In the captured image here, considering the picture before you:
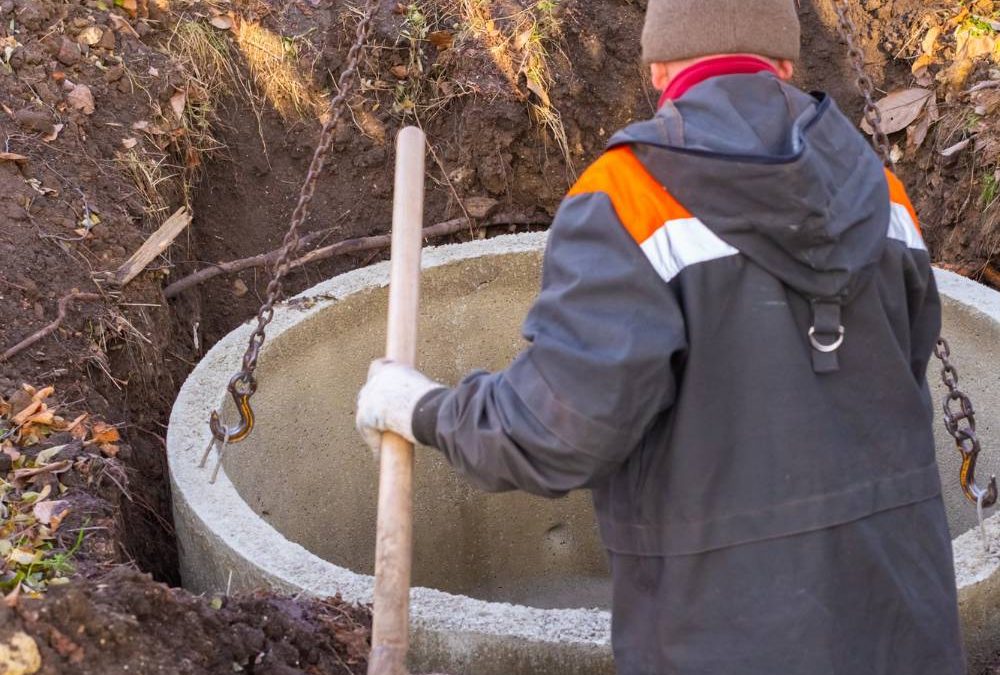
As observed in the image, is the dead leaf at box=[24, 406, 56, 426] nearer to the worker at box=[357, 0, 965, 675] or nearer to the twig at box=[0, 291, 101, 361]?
the twig at box=[0, 291, 101, 361]

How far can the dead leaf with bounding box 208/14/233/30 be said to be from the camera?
4.69 metres

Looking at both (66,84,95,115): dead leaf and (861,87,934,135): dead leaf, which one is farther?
(861,87,934,135): dead leaf

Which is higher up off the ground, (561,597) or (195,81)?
(195,81)

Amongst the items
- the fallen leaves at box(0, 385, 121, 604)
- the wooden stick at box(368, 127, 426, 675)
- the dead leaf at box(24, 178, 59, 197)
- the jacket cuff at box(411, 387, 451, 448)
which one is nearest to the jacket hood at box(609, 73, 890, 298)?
the jacket cuff at box(411, 387, 451, 448)

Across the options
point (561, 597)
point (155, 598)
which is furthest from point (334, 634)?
point (561, 597)

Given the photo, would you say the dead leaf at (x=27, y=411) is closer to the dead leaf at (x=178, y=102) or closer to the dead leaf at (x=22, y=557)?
the dead leaf at (x=22, y=557)

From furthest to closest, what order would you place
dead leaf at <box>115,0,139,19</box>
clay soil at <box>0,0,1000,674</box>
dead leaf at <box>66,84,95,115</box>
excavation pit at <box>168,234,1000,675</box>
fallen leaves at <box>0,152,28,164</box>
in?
dead leaf at <box>115,0,139,19</box> < dead leaf at <box>66,84,95,115</box> < fallen leaves at <box>0,152,28,164</box> < clay soil at <box>0,0,1000,674</box> < excavation pit at <box>168,234,1000,675</box>

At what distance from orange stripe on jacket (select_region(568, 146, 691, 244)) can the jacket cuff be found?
45 centimetres

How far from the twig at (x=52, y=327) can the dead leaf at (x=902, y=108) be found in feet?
11.1

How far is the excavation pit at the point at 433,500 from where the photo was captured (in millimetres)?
2568

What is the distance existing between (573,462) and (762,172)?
525mm

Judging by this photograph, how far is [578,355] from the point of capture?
1.62 metres

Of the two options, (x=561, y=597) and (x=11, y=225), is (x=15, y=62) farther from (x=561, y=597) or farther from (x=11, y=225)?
(x=561, y=597)

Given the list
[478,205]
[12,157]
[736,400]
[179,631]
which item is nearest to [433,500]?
[478,205]
